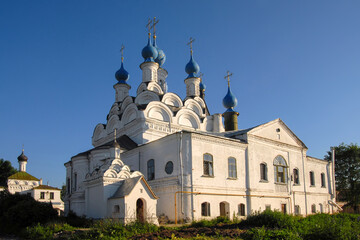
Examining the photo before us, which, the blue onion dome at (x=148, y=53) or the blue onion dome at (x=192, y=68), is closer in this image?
the blue onion dome at (x=148, y=53)

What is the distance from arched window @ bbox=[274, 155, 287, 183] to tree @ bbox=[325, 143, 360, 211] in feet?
37.4

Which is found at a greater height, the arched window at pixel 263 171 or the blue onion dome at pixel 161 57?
the blue onion dome at pixel 161 57

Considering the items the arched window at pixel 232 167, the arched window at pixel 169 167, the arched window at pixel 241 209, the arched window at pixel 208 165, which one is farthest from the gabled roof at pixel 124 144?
the arched window at pixel 241 209

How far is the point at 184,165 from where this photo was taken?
53.8 ft

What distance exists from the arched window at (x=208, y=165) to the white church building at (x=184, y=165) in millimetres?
51

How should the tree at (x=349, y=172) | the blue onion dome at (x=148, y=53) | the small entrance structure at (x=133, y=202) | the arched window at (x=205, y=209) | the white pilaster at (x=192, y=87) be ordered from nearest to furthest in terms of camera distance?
1. the small entrance structure at (x=133, y=202)
2. the arched window at (x=205, y=209)
3. the blue onion dome at (x=148, y=53)
4. the white pilaster at (x=192, y=87)
5. the tree at (x=349, y=172)

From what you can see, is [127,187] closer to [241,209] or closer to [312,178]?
[241,209]

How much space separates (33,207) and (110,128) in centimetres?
1151

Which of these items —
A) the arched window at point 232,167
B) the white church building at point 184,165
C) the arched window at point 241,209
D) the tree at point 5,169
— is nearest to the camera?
the white church building at point 184,165

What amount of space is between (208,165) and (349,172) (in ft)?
60.9

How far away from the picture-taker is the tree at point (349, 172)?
1162 inches

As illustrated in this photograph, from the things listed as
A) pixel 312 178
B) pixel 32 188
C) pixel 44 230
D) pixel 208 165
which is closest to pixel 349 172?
pixel 312 178

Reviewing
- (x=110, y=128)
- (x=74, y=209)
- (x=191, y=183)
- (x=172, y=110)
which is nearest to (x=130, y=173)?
(x=191, y=183)

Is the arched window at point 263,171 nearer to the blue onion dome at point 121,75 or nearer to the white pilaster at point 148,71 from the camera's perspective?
the white pilaster at point 148,71
